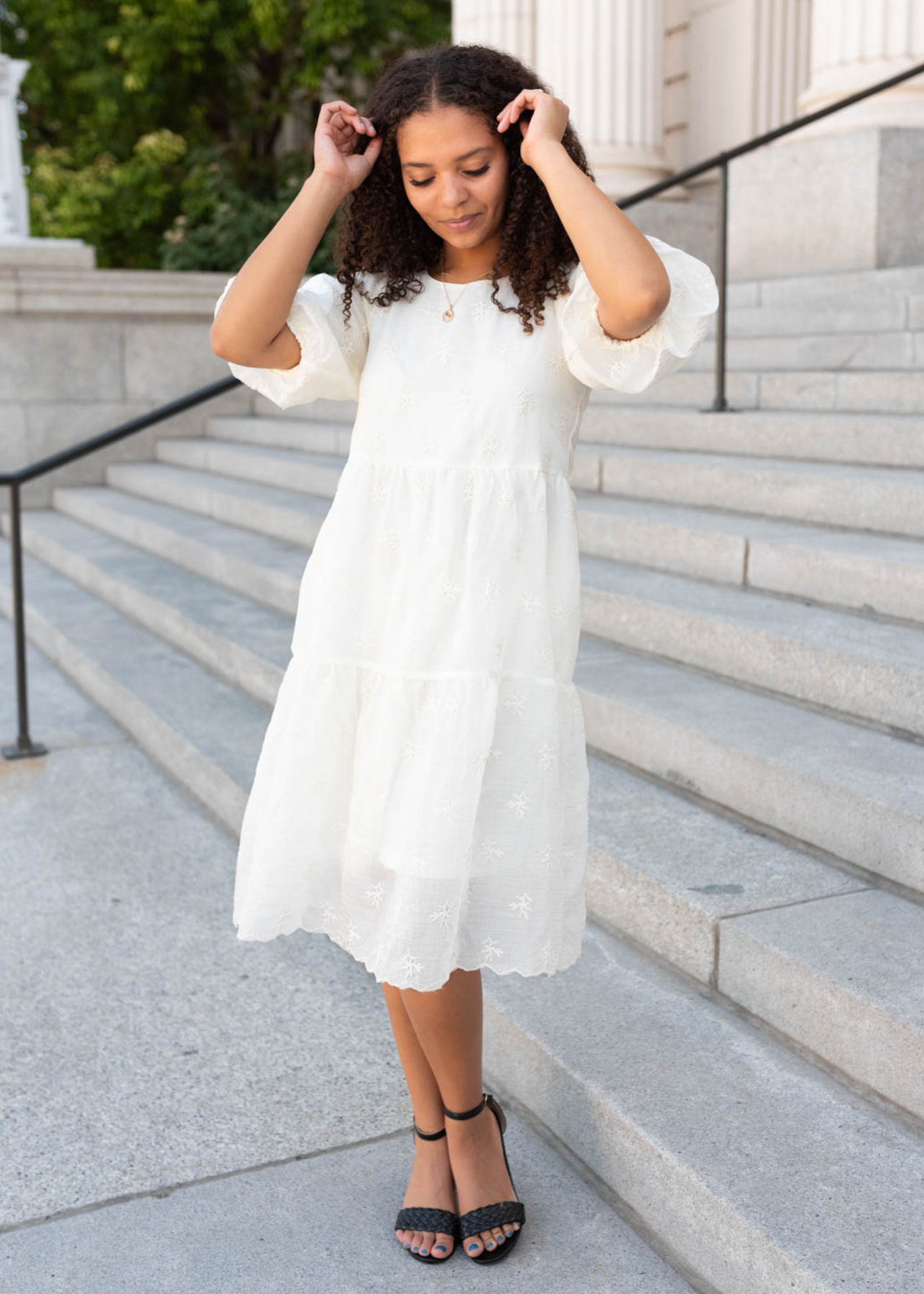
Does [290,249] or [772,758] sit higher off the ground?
[290,249]

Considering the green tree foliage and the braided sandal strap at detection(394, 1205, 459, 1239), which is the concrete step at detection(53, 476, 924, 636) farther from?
the green tree foliage

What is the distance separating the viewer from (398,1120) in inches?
111

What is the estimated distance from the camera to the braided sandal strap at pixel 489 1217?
2344 millimetres

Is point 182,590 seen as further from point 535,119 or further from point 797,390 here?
point 535,119

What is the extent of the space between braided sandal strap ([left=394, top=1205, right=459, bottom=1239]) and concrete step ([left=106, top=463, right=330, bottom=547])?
174 inches

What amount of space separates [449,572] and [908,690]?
5.54 feet

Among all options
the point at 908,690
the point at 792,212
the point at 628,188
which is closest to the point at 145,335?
the point at 628,188

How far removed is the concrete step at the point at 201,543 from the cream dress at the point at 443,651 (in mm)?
3659

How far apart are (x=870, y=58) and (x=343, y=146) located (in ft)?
20.2

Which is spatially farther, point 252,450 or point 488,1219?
point 252,450

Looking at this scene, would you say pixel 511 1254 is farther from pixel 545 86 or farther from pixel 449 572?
pixel 545 86

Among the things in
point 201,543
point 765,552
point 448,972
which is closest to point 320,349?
point 448,972

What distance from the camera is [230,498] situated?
7797mm

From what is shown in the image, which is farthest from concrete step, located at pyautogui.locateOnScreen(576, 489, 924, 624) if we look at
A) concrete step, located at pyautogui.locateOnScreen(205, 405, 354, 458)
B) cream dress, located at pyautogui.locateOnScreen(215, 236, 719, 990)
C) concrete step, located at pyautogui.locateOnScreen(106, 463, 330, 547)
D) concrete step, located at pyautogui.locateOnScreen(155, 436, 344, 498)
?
concrete step, located at pyautogui.locateOnScreen(205, 405, 354, 458)
